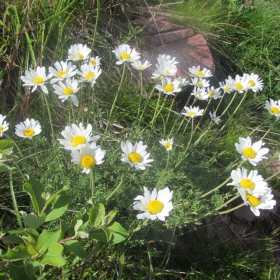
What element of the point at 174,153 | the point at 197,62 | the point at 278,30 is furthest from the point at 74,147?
the point at 278,30

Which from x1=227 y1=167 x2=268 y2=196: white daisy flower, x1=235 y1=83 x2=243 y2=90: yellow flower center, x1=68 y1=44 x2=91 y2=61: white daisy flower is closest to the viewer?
x1=227 y1=167 x2=268 y2=196: white daisy flower

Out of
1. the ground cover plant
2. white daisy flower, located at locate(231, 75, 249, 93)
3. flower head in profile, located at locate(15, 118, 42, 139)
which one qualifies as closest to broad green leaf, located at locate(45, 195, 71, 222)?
the ground cover plant

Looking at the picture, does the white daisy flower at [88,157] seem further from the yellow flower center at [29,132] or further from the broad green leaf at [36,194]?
the yellow flower center at [29,132]

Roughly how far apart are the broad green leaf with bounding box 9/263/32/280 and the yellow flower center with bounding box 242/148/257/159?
3.03ft

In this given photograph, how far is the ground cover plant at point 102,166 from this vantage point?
1.09 meters

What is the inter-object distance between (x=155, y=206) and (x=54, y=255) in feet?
1.43

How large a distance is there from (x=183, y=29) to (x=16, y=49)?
1.48 metres

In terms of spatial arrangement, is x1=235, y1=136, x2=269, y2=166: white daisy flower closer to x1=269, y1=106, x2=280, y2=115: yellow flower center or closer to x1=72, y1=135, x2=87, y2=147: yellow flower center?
x1=269, y1=106, x2=280, y2=115: yellow flower center

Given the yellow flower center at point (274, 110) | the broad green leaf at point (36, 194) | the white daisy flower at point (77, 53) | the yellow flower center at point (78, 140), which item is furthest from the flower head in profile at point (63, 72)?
the yellow flower center at point (274, 110)

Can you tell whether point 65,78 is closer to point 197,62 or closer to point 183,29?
point 197,62

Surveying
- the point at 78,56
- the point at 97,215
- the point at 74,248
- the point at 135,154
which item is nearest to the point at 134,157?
the point at 135,154

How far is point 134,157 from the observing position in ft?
4.26

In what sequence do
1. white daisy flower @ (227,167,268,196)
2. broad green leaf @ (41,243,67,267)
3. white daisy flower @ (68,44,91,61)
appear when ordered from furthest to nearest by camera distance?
1. white daisy flower @ (68,44,91,61)
2. white daisy flower @ (227,167,268,196)
3. broad green leaf @ (41,243,67,267)

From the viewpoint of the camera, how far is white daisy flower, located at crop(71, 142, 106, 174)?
1147 mm
